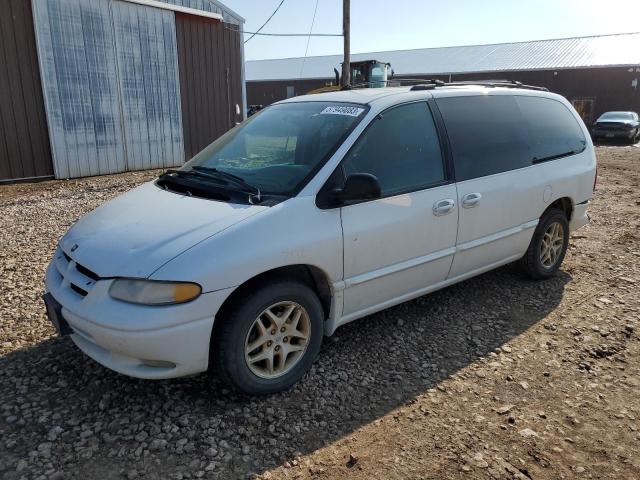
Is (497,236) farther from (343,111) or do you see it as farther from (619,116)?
(619,116)

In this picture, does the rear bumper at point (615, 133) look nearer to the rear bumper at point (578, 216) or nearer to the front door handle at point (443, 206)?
the rear bumper at point (578, 216)

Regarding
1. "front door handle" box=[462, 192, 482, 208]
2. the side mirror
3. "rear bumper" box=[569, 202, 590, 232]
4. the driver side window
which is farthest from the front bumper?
"rear bumper" box=[569, 202, 590, 232]

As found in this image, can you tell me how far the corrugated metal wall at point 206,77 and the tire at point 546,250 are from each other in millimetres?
9776

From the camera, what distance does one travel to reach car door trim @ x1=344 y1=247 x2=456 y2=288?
10.7 feet

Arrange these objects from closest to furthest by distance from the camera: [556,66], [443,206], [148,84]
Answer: [443,206] < [148,84] < [556,66]

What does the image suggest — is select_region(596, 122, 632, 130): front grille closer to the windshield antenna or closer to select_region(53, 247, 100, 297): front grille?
the windshield antenna

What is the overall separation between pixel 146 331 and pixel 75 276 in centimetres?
68

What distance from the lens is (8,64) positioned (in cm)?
933

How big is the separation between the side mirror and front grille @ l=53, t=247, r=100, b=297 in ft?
4.85

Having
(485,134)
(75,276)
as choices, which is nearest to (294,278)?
(75,276)

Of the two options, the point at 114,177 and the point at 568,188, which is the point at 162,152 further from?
the point at 568,188

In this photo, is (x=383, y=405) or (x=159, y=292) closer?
(x=159, y=292)

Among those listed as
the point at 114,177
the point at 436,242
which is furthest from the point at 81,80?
the point at 436,242

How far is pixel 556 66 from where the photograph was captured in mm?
32250
